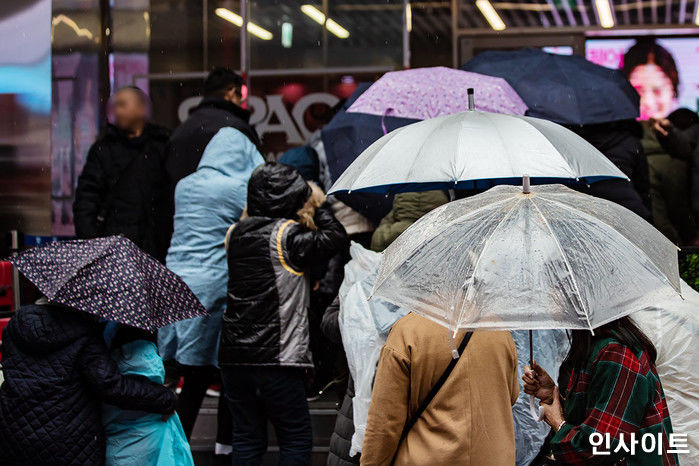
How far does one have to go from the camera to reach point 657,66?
995cm

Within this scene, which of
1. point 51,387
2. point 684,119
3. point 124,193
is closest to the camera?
point 51,387

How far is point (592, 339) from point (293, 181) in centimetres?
284

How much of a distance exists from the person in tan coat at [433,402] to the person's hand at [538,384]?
0.53ft

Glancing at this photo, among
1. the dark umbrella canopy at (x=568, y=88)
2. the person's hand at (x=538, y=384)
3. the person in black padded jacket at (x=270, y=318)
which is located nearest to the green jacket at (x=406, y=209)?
the person in black padded jacket at (x=270, y=318)

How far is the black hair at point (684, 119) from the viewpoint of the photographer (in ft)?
27.9

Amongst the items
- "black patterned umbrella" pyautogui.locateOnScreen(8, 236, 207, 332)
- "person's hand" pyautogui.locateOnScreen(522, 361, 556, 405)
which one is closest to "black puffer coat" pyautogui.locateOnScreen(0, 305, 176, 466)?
"black patterned umbrella" pyautogui.locateOnScreen(8, 236, 207, 332)

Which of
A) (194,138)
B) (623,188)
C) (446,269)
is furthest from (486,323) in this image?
(194,138)

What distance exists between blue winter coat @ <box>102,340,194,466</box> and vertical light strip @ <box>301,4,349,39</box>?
5371mm

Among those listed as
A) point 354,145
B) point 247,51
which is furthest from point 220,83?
point 247,51

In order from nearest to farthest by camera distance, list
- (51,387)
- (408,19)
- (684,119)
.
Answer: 1. (51,387)
2. (684,119)
3. (408,19)

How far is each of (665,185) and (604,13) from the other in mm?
2570

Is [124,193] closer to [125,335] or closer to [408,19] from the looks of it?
[125,335]

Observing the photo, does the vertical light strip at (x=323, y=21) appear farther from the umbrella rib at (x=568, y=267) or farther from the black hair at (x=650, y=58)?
the umbrella rib at (x=568, y=267)

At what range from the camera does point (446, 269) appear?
147 inches
